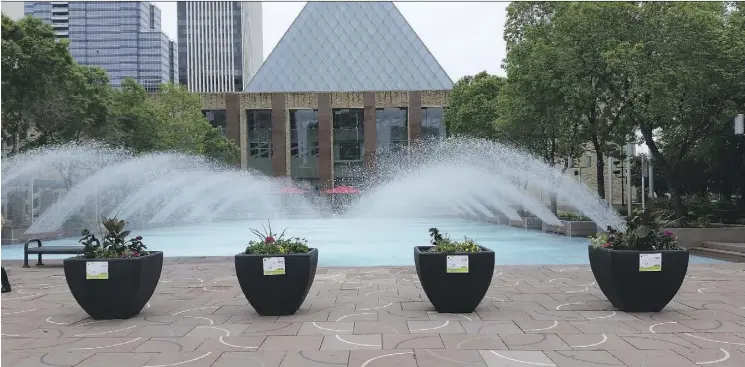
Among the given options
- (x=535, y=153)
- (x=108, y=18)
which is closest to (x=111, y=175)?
(x=535, y=153)

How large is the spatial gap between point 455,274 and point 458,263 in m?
0.17

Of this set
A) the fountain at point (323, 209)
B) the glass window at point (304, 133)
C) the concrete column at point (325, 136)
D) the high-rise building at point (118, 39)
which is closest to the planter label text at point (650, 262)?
the fountain at point (323, 209)

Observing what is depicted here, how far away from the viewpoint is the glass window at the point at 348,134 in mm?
62531

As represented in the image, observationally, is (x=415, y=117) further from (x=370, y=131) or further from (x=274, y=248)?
(x=274, y=248)

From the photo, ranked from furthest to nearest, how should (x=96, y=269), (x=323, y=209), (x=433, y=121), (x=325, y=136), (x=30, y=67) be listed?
(x=325, y=136)
(x=433, y=121)
(x=323, y=209)
(x=30, y=67)
(x=96, y=269)

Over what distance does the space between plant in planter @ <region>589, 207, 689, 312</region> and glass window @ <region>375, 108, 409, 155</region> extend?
53039mm

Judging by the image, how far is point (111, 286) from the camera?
8039mm

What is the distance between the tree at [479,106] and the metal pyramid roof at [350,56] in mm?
22224

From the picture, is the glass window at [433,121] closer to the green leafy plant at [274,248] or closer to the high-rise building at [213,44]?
the green leafy plant at [274,248]

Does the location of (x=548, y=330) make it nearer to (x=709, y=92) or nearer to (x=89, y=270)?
(x=89, y=270)

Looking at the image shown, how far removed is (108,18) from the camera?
523 feet

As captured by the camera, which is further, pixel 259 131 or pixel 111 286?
pixel 259 131

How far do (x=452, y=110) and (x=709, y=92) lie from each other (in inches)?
983

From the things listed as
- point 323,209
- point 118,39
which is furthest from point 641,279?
point 118,39
